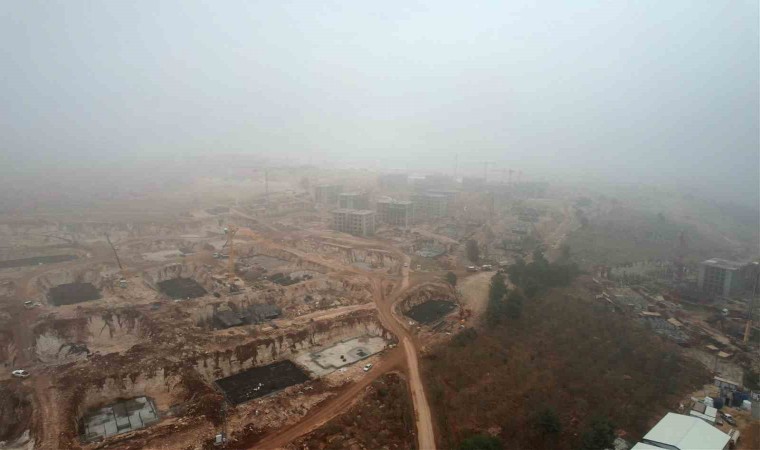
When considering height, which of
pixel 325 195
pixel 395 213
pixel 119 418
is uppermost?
pixel 325 195

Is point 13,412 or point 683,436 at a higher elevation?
point 683,436

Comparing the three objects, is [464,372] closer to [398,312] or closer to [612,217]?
[398,312]

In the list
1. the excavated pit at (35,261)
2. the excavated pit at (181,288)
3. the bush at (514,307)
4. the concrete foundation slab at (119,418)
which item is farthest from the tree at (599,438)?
the excavated pit at (35,261)

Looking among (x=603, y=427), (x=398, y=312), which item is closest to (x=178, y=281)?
(x=398, y=312)

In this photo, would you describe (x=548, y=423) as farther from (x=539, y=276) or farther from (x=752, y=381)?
(x=539, y=276)

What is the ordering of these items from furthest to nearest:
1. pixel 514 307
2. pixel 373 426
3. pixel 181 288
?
pixel 181 288 → pixel 514 307 → pixel 373 426

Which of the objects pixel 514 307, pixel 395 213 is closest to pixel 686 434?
pixel 514 307
